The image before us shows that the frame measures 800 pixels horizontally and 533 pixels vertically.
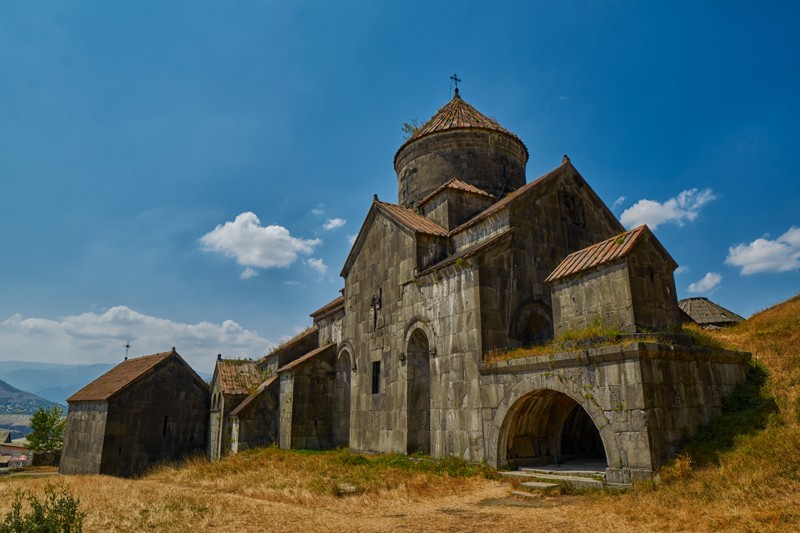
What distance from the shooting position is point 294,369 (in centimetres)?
1847

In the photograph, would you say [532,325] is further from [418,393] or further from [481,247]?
[418,393]

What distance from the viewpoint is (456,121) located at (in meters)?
18.6

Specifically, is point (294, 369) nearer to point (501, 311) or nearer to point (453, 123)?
point (501, 311)

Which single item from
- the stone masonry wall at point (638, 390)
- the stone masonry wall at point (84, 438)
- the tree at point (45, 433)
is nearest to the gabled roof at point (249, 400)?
the stone masonry wall at point (84, 438)

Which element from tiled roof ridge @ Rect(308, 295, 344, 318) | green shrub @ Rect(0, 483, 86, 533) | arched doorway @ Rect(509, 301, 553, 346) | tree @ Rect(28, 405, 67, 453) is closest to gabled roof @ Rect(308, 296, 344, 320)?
tiled roof ridge @ Rect(308, 295, 344, 318)

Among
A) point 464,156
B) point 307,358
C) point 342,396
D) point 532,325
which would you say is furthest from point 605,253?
point 307,358

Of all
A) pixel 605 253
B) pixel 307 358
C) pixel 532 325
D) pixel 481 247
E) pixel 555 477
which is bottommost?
pixel 555 477

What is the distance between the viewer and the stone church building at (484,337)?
904cm

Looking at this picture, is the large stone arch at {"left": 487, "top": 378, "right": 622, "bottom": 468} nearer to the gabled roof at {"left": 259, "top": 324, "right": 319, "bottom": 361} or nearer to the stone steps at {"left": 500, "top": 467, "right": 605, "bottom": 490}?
the stone steps at {"left": 500, "top": 467, "right": 605, "bottom": 490}

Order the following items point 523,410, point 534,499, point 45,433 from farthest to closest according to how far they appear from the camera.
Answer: point 45,433 < point 523,410 < point 534,499

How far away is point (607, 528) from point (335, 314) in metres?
14.4

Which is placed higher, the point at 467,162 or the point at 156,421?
the point at 467,162

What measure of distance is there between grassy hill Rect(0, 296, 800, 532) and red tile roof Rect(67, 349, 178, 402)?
10564mm

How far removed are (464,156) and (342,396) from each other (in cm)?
987
